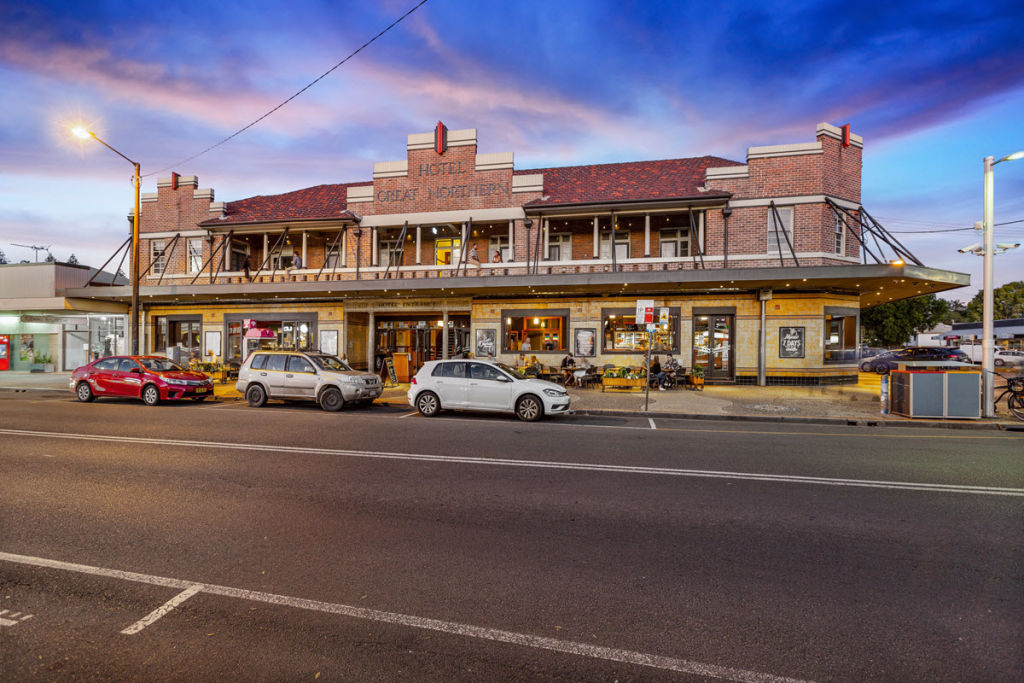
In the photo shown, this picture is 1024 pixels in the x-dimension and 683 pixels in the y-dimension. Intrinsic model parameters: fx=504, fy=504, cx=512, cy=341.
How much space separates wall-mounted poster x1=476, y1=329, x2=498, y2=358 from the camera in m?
21.6

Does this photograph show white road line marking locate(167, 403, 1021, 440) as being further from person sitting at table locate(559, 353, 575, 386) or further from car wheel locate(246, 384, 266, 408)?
person sitting at table locate(559, 353, 575, 386)

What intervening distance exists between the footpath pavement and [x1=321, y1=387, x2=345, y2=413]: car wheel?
1722mm

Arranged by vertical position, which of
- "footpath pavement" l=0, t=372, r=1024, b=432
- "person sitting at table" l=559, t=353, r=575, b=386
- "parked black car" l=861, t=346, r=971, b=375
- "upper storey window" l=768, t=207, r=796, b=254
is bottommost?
"footpath pavement" l=0, t=372, r=1024, b=432

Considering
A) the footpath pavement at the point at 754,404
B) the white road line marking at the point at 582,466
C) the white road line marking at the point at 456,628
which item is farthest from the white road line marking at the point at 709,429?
the white road line marking at the point at 456,628

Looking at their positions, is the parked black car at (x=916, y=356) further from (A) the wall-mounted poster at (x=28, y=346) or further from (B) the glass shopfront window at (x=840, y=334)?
(A) the wall-mounted poster at (x=28, y=346)

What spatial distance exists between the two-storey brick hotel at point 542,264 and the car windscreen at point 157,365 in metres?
5.20

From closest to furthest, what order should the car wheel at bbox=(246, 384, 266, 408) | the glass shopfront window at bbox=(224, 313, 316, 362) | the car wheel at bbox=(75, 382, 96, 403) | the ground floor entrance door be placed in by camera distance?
the car wheel at bbox=(246, 384, 266, 408) → the car wheel at bbox=(75, 382, 96, 403) → the ground floor entrance door → the glass shopfront window at bbox=(224, 313, 316, 362)

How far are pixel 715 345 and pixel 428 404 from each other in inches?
495

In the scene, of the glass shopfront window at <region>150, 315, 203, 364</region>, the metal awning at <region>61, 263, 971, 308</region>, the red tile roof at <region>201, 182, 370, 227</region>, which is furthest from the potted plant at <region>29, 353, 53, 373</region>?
the red tile roof at <region>201, 182, 370, 227</region>

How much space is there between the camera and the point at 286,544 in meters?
4.44

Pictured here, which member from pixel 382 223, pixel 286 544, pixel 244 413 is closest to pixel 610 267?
pixel 382 223

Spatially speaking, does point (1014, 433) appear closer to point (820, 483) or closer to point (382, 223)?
point (820, 483)

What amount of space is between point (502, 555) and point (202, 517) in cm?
316

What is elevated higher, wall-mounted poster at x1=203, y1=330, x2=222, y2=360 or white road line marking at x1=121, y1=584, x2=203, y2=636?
wall-mounted poster at x1=203, y1=330, x2=222, y2=360
